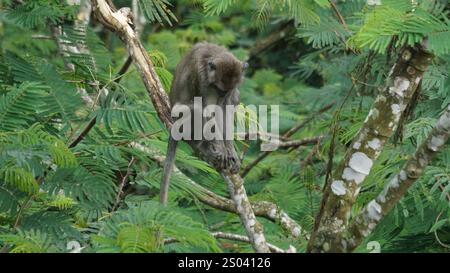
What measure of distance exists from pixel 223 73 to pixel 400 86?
231 cm

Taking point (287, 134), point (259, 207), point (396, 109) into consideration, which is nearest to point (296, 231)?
point (259, 207)

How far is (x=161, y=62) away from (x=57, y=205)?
2.07 meters

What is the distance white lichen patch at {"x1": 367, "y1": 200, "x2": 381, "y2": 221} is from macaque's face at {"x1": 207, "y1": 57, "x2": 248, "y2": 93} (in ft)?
8.73

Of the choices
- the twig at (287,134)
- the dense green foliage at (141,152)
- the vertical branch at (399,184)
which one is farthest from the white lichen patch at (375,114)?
the twig at (287,134)

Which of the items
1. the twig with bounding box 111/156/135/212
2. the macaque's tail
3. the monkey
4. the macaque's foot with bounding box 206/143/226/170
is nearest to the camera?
the twig with bounding box 111/156/135/212

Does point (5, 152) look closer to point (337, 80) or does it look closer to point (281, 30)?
point (337, 80)

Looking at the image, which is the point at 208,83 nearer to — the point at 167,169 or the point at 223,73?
the point at 223,73

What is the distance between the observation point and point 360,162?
4.75 meters

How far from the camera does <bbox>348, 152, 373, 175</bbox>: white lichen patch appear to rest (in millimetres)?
4734

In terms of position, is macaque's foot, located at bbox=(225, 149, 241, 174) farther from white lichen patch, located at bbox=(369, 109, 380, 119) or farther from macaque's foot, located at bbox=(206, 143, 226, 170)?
white lichen patch, located at bbox=(369, 109, 380, 119)

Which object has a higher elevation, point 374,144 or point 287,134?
point 374,144

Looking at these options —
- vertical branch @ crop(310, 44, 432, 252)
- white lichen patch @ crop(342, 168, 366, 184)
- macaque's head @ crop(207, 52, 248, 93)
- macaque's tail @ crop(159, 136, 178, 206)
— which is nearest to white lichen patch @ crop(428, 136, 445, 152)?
vertical branch @ crop(310, 44, 432, 252)

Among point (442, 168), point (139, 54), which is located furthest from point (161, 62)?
point (442, 168)

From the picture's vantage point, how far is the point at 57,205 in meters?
5.10
